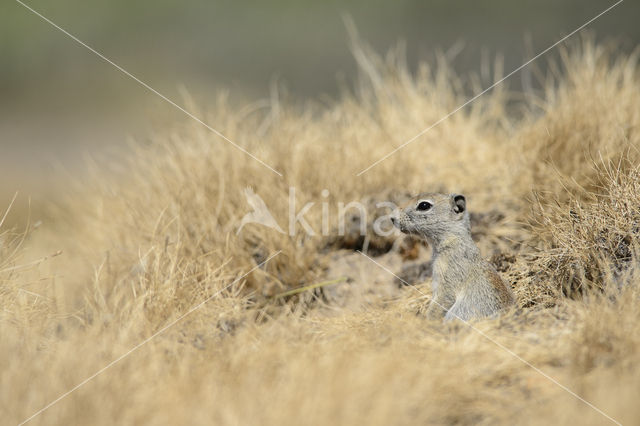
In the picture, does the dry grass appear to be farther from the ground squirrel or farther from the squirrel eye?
the squirrel eye

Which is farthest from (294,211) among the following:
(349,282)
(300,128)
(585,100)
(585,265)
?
(585,100)

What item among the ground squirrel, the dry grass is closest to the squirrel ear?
the ground squirrel

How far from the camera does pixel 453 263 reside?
4.38 meters

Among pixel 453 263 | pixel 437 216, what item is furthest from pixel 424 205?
pixel 453 263

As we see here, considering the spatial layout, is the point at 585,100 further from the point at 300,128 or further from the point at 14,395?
the point at 14,395

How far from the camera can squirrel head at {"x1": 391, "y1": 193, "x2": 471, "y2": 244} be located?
450cm

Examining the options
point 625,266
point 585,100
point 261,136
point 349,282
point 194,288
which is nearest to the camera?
point 625,266

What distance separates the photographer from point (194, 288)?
450 cm

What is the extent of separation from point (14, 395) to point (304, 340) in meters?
1.48

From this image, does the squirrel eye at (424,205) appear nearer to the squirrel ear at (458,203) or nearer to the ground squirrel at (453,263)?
the ground squirrel at (453,263)

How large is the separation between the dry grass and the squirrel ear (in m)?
0.55

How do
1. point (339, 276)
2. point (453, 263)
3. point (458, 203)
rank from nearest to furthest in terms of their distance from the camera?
point (453, 263), point (458, 203), point (339, 276)

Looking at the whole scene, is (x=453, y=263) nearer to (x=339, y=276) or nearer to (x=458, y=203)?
(x=458, y=203)

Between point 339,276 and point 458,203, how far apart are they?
1329mm
